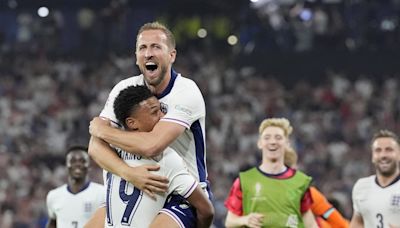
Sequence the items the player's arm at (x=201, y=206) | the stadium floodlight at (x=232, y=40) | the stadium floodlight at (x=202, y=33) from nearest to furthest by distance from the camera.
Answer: the player's arm at (x=201, y=206)
the stadium floodlight at (x=232, y=40)
the stadium floodlight at (x=202, y=33)

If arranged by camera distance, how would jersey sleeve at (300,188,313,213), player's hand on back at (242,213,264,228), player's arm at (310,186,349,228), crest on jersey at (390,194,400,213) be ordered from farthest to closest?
player's arm at (310,186,349,228) < jersey sleeve at (300,188,313,213) < crest on jersey at (390,194,400,213) < player's hand on back at (242,213,264,228)

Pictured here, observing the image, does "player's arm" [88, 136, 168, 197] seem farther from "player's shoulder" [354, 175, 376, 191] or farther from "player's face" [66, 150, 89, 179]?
"player's face" [66, 150, 89, 179]

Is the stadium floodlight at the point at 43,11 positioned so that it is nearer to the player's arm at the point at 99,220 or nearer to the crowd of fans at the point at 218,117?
the crowd of fans at the point at 218,117

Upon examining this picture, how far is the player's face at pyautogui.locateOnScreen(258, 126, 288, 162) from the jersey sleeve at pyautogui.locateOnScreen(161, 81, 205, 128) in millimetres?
2590

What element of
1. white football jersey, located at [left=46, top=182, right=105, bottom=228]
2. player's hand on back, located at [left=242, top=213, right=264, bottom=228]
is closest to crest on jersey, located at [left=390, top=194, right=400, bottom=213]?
player's hand on back, located at [left=242, top=213, right=264, bottom=228]

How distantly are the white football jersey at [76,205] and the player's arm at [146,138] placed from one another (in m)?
3.43

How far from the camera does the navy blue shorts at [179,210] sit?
17.6ft

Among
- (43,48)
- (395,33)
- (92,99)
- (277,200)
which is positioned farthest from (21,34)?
(277,200)

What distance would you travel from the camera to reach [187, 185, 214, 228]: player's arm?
17.7ft

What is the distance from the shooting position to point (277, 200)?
8.20 metres

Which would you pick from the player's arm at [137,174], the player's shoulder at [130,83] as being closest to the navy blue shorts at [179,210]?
the player's arm at [137,174]

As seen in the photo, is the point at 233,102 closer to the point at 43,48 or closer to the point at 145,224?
the point at 43,48

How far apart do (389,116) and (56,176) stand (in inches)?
228

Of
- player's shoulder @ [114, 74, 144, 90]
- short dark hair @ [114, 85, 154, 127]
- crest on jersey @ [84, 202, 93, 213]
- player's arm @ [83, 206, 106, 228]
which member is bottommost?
player's arm @ [83, 206, 106, 228]
